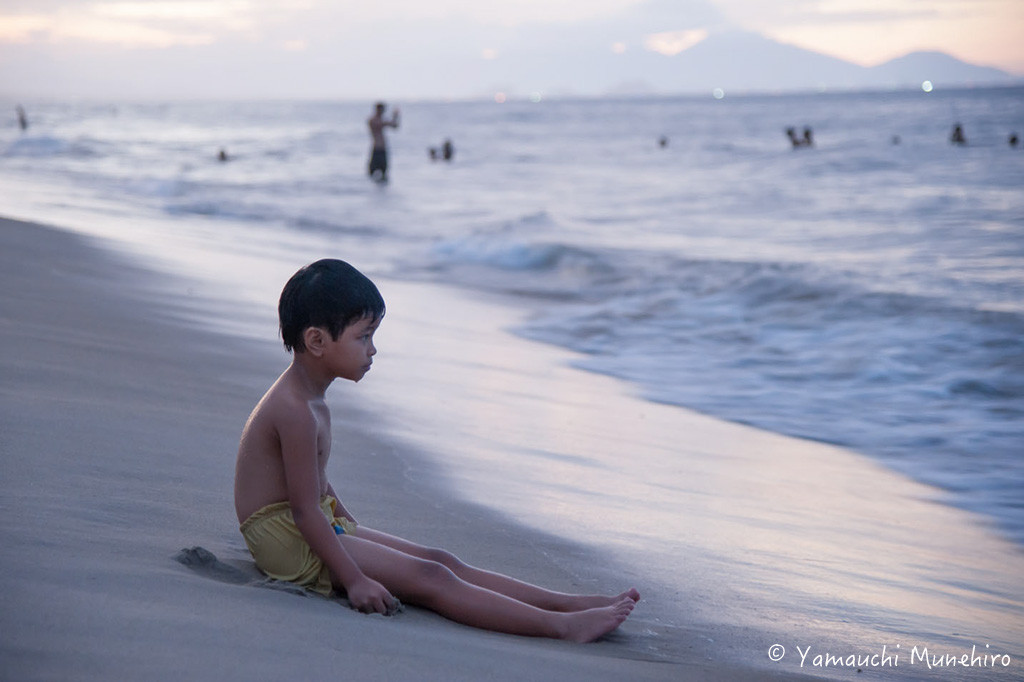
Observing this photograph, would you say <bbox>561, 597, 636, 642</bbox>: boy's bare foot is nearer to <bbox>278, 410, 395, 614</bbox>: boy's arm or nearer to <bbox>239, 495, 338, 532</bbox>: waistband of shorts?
<bbox>278, 410, 395, 614</bbox>: boy's arm

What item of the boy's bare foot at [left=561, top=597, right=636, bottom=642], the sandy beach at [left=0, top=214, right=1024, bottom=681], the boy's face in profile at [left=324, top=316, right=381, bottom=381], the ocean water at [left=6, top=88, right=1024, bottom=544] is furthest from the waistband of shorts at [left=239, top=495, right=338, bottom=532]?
the ocean water at [left=6, top=88, right=1024, bottom=544]

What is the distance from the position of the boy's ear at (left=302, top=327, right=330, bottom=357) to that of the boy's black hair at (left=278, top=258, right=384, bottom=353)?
0.01m

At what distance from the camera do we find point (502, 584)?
2551 millimetres

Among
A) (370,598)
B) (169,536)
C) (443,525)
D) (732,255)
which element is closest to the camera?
(370,598)

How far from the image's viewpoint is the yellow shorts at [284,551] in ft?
7.97

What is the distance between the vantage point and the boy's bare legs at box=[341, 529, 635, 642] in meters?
2.44

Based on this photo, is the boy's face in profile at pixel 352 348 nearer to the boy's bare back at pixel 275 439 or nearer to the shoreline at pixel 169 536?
the boy's bare back at pixel 275 439

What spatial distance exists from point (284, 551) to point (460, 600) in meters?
0.44

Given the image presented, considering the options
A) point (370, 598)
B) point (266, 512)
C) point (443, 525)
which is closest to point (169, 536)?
point (266, 512)

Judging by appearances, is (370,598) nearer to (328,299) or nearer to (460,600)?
(460,600)

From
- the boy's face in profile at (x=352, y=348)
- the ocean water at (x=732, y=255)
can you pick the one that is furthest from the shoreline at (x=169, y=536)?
the ocean water at (x=732, y=255)

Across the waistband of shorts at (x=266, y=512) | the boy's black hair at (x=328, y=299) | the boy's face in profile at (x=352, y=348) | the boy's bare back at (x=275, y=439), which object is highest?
the boy's black hair at (x=328, y=299)

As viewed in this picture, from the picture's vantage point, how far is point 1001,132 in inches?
1508

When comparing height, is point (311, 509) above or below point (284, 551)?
above
